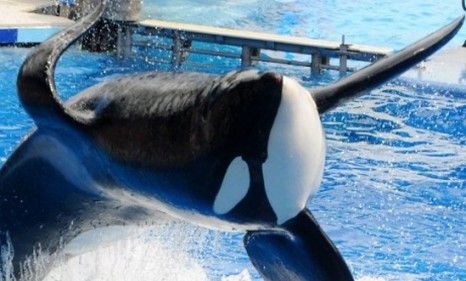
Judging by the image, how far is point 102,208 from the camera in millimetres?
3145

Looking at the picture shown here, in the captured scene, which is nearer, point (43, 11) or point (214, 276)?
point (214, 276)

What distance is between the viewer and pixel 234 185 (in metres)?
2.33

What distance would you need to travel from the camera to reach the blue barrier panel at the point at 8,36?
11906mm

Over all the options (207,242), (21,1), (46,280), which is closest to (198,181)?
(46,280)

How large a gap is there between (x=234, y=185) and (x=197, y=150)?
0.13 meters

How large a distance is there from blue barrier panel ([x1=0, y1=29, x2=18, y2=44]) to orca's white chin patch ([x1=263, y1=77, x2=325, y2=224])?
32.9 feet

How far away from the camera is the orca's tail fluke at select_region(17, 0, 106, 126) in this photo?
8.80 feet

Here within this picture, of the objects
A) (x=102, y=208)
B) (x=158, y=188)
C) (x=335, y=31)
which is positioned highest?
(x=158, y=188)

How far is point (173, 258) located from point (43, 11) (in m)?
10.0

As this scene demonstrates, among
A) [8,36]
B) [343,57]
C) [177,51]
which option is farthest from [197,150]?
[8,36]

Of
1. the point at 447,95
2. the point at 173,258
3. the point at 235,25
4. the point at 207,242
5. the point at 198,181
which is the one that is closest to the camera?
the point at 198,181

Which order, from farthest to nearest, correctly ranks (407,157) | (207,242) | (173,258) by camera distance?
(407,157)
(207,242)
(173,258)

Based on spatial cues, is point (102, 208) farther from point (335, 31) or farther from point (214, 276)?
point (335, 31)

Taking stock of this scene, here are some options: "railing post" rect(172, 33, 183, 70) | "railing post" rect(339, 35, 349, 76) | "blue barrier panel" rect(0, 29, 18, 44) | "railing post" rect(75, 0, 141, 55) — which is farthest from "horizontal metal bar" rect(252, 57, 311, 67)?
"blue barrier panel" rect(0, 29, 18, 44)
